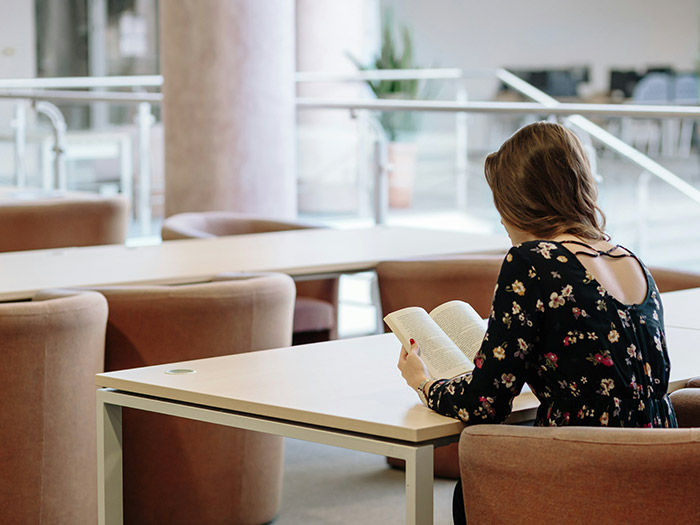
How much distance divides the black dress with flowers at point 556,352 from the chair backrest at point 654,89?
12868mm

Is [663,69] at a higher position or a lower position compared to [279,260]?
higher

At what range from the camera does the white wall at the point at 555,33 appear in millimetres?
15531

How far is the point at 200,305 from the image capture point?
3025mm

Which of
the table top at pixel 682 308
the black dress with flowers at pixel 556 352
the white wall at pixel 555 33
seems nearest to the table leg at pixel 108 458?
the black dress with flowers at pixel 556 352

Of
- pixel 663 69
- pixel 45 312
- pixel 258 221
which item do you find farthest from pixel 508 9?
pixel 45 312

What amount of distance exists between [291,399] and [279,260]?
1.76 meters

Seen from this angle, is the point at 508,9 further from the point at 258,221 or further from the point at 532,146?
the point at 532,146

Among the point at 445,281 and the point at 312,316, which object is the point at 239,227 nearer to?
the point at 312,316

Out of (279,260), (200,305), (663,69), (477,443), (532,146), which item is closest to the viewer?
(477,443)

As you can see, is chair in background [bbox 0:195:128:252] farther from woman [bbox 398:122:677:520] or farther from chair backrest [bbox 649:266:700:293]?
woman [bbox 398:122:677:520]

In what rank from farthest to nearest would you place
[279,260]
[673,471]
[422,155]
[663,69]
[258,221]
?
1. [663,69]
2. [422,155]
3. [258,221]
4. [279,260]
5. [673,471]

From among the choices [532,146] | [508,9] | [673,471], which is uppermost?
[508,9]

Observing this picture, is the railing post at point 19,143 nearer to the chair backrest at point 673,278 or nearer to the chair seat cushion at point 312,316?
the chair seat cushion at point 312,316

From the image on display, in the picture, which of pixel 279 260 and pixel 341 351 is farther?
pixel 279 260
